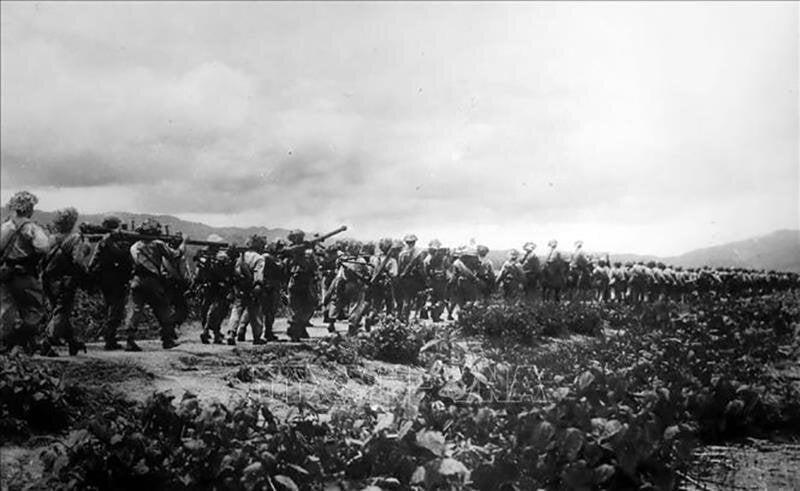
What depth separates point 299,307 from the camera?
11258 millimetres

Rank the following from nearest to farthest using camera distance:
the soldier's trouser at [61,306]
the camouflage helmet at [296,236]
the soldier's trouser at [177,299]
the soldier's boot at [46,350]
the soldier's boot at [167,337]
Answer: the soldier's boot at [46,350]
the soldier's trouser at [61,306]
the soldier's boot at [167,337]
the soldier's trouser at [177,299]
the camouflage helmet at [296,236]

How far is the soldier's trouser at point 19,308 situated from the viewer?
21.1ft

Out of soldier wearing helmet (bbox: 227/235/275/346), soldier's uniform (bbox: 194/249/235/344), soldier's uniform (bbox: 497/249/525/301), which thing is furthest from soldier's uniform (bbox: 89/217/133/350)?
soldier's uniform (bbox: 497/249/525/301)

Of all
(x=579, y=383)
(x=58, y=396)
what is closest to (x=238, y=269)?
(x=58, y=396)

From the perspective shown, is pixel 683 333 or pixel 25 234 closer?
pixel 25 234

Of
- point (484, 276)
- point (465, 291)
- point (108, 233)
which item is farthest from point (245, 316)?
point (484, 276)

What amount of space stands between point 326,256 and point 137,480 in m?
11.2

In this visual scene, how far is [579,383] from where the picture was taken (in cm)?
424

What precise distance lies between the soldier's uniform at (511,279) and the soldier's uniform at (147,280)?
10394 mm

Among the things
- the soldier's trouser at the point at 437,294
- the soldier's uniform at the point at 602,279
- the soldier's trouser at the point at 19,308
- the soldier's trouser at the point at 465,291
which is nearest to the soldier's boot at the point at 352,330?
the soldier's trouser at the point at 437,294

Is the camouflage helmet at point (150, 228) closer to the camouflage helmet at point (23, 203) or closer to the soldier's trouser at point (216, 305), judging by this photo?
the soldier's trouser at point (216, 305)

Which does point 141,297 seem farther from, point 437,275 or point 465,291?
point 465,291

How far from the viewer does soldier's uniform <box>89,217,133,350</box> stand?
8492mm

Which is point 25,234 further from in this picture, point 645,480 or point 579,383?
point 645,480
